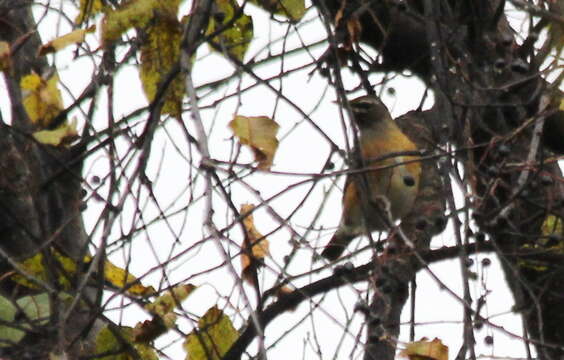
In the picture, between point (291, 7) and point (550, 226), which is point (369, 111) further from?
point (291, 7)

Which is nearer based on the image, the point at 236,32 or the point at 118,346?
the point at 236,32

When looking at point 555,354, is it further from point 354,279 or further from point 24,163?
point 24,163

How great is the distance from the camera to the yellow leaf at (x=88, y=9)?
11.4 feet

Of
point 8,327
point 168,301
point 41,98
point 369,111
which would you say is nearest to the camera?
point 41,98

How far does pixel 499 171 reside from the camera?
3.12 m

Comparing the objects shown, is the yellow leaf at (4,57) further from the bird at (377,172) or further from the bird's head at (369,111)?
the bird's head at (369,111)

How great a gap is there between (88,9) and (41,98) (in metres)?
1.00

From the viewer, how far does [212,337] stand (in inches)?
135

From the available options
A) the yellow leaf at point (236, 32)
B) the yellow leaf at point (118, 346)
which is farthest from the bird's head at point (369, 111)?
the yellow leaf at point (118, 346)

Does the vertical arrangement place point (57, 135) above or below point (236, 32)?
below

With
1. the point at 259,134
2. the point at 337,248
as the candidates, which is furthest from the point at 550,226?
the point at 337,248

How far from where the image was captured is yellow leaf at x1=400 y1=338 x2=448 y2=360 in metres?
2.98

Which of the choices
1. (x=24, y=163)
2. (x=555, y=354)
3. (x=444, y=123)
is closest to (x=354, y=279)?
(x=444, y=123)

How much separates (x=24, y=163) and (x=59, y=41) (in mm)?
1353
